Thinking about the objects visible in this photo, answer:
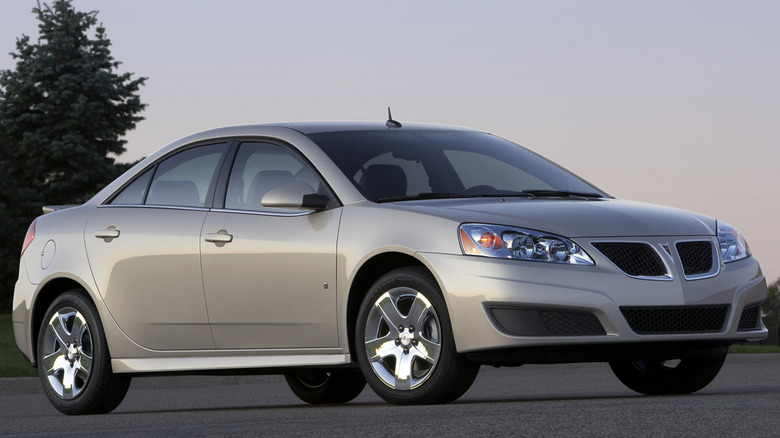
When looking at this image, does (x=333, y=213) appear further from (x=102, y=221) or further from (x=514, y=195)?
(x=102, y=221)

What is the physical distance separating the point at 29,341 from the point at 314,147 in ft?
8.74

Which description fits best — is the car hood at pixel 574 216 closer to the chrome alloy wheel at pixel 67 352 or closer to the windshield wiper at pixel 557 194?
the windshield wiper at pixel 557 194

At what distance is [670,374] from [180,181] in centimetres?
331

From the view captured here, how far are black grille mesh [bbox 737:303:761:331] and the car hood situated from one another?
18.3 inches

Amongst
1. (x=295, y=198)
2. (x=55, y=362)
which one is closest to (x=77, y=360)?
(x=55, y=362)

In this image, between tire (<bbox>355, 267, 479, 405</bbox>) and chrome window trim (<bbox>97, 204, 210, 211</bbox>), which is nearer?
tire (<bbox>355, 267, 479, 405</bbox>)

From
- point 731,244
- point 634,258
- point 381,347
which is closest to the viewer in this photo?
point 634,258

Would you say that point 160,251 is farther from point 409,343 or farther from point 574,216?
point 574,216

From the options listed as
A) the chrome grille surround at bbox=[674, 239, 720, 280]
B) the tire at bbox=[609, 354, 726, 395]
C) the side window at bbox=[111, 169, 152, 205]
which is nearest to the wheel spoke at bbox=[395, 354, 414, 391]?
the chrome grille surround at bbox=[674, 239, 720, 280]

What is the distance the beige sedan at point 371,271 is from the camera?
666cm

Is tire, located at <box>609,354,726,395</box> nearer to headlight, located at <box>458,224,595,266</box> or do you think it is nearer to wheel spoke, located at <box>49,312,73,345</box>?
headlight, located at <box>458,224,595,266</box>

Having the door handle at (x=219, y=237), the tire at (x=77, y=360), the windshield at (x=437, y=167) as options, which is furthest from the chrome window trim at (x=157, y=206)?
the windshield at (x=437, y=167)

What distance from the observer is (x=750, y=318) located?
7.26 metres

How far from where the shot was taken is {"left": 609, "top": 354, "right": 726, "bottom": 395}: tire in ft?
26.1
